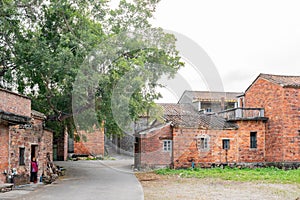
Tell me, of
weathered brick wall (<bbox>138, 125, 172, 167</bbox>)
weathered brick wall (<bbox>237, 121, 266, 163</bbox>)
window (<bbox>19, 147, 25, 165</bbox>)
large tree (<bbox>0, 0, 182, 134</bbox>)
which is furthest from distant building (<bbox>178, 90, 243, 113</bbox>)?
window (<bbox>19, 147, 25, 165</bbox>)

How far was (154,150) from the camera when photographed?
1023 inches

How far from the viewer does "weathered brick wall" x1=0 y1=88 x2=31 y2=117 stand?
14.0 m

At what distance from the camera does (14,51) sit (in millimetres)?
21109

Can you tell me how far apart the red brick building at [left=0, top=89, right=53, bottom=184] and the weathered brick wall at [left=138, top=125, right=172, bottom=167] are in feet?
24.1

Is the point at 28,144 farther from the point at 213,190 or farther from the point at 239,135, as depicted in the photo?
the point at 239,135

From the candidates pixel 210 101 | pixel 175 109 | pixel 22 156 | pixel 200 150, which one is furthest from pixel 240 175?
pixel 210 101

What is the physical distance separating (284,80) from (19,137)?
18.0 meters

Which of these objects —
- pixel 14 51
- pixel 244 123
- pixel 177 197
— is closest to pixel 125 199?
pixel 177 197

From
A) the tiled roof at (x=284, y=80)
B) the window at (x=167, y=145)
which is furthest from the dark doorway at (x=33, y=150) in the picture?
the tiled roof at (x=284, y=80)

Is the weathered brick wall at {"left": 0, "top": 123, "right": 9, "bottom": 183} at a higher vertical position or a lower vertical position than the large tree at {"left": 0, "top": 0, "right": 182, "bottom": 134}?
lower

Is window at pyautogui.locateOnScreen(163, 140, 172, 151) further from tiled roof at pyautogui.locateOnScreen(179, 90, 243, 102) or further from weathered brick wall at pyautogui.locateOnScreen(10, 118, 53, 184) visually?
tiled roof at pyautogui.locateOnScreen(179, 90, 243, 102)

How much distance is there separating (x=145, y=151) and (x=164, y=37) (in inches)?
309

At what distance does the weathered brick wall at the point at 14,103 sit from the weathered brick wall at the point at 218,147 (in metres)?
11.8

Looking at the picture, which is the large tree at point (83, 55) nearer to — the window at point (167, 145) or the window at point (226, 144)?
the window at point (167, 145)
